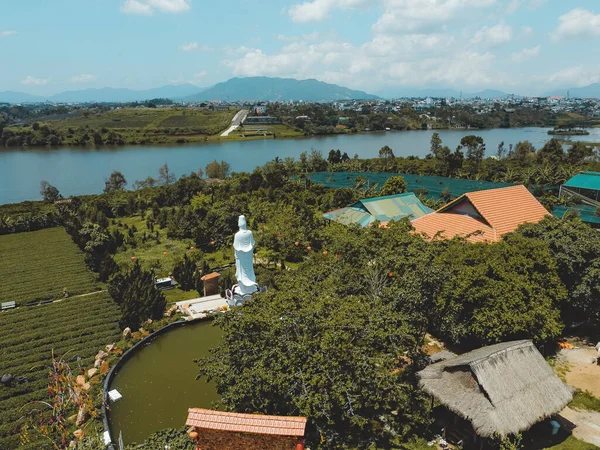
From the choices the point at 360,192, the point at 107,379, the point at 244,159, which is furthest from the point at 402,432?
the point at 244,159

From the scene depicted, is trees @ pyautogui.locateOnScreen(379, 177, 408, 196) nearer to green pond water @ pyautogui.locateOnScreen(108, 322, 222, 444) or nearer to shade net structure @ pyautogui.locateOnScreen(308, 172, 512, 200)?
shade net structure @ pyautogui.locateOnScreen(308, 172, 512, 200)

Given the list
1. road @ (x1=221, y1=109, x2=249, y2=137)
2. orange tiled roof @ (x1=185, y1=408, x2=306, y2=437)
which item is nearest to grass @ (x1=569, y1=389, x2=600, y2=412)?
orange tiled roof @ (x1=185, y1=408, x2=306, y2=437)

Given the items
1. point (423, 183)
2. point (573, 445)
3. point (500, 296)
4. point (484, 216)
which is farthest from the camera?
point (423, 183)

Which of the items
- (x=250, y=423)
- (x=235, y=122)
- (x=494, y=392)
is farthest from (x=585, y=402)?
(x=235, y=122)

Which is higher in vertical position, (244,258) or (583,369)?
(244,258)

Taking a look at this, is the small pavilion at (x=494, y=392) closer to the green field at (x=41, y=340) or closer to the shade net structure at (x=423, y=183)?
the green field at (x=41, y=340)

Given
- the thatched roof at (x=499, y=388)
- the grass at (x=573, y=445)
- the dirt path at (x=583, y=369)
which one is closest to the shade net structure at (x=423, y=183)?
the dirt path at (x=583, y=369)

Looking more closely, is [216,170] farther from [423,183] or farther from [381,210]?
[381,210]
